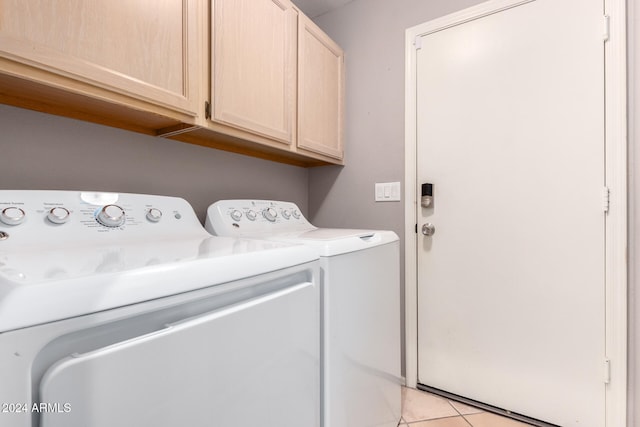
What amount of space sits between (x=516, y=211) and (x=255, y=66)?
1.39 meters

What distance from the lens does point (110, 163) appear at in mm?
1187

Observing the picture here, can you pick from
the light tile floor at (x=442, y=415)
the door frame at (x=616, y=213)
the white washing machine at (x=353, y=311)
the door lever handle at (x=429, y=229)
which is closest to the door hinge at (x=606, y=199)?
→ the door frame at (x=616, y=213)

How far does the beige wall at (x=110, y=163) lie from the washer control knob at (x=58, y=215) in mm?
229

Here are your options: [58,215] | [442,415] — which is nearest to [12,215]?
[58,215]

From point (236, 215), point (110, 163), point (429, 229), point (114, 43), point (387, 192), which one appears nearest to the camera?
point (114, 43)

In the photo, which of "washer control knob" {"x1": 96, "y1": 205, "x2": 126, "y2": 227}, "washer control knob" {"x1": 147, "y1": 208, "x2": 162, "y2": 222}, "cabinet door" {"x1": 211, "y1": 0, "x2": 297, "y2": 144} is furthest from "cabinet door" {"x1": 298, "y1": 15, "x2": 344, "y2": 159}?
"washer control knob" {"x1": 96, "y1": 205, "x2": 126, "y2": 227}

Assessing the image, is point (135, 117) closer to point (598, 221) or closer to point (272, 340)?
point (272, 340)

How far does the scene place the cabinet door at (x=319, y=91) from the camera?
1.62 meters

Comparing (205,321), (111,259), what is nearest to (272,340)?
(205,321)

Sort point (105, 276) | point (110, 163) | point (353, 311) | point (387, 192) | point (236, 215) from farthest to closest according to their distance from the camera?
point (387, 192), point (236, 215), point (110, 163), point (353, 311), point (105, 276)

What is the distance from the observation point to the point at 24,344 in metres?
0.39

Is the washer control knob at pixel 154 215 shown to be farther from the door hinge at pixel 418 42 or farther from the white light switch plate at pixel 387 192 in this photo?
the door hinge at pixel 418 42

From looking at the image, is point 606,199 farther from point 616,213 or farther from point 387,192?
point 387,192

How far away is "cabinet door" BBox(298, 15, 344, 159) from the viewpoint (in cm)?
162
